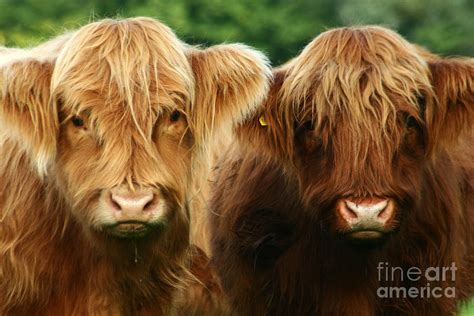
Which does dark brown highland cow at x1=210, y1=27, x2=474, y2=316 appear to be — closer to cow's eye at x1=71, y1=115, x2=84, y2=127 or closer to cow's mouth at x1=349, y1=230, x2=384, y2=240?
cow's mouth at x1=349, y1=230, x2=384, y2=240

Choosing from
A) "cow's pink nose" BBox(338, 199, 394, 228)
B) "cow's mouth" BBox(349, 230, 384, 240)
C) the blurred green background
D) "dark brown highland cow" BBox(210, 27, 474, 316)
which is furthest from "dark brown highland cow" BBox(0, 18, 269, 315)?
the blurred green background

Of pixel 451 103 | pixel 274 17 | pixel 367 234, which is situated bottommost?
pixel 367 234

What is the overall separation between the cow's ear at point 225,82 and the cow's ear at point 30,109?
69cm

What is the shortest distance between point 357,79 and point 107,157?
1.36 m

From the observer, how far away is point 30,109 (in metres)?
5.28

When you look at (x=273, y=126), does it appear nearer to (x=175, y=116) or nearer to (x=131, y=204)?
(x=175, y=116)

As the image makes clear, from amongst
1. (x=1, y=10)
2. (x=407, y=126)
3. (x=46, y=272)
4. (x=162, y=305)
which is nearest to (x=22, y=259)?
(x=46, y=272)

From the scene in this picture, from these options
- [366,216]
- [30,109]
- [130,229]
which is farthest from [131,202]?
[366,216]

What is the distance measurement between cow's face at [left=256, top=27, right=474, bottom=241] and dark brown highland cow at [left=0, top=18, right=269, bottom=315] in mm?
297

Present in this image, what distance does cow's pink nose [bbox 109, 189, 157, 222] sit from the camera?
16.4ft

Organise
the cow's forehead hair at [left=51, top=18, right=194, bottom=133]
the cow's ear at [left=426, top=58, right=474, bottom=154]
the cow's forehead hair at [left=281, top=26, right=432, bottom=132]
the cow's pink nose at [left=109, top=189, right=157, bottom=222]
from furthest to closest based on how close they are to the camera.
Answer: the cow's ear at [left=426, top=58, right=474, bottom=154] → the cow's forehead hair at [left=281, top=26, right=432, bottom=132] → the cow's forehead hair at [left=51, top=18, right=194, bottom=133] → the cow's pink nose at [left=109, top=189, right=157, bottom=222]

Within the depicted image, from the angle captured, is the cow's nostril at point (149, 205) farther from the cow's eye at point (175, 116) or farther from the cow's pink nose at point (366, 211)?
the cow's pink nose at point (366, 211)

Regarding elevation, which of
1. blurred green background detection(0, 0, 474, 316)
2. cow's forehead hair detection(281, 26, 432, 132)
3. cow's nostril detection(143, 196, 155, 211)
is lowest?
cow's nostril detection(143, 196, 155, 211)

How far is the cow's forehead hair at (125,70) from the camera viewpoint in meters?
5.23
